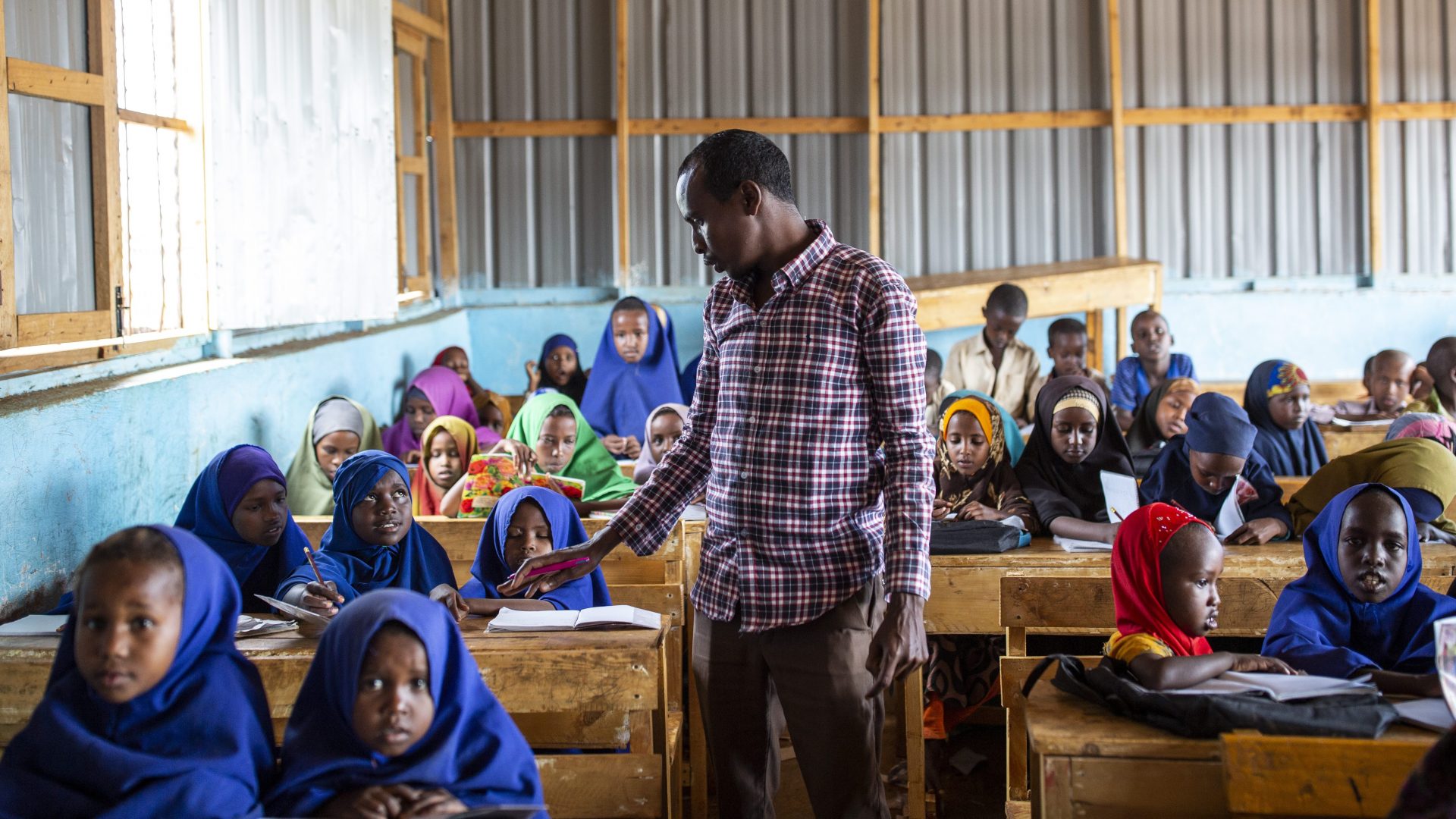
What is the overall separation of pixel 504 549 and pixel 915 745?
133 centimetres

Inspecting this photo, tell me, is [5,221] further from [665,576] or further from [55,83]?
[665,576]

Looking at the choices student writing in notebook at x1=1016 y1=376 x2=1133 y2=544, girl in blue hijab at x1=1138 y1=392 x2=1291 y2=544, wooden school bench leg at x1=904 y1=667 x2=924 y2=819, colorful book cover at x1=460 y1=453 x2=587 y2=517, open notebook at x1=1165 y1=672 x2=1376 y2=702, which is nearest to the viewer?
open notebook at x1=1165 y1=672 x2=1376 y2=702

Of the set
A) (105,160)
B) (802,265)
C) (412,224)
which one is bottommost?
(802,265)

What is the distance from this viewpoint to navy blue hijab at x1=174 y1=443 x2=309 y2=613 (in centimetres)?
330

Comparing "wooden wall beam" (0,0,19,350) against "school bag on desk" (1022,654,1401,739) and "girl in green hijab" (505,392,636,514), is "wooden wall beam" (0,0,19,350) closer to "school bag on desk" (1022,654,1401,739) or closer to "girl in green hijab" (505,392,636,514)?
"girl in green hijab" (505,392,636,514)

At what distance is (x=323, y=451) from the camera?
482 centimetres

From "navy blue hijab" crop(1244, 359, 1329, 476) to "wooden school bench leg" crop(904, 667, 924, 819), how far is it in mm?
2053

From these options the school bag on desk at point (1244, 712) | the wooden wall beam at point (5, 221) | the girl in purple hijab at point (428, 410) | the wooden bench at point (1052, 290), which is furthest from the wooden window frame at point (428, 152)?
the school bag on desk at point (1244, 712)

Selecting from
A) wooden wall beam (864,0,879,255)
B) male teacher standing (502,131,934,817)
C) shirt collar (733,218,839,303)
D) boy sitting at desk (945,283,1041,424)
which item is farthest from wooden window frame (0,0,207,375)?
wooden wall beam (864,0,879,255)

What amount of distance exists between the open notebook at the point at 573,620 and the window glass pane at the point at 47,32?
209 cm

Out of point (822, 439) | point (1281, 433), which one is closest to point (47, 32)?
point (822, 439)

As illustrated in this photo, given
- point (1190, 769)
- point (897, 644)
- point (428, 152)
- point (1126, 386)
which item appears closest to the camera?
point (1190, 769)

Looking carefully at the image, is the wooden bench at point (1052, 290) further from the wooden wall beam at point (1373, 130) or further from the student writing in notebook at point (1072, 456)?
the student writing in notebook at point (1072, 456)

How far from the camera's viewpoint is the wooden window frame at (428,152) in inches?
324
